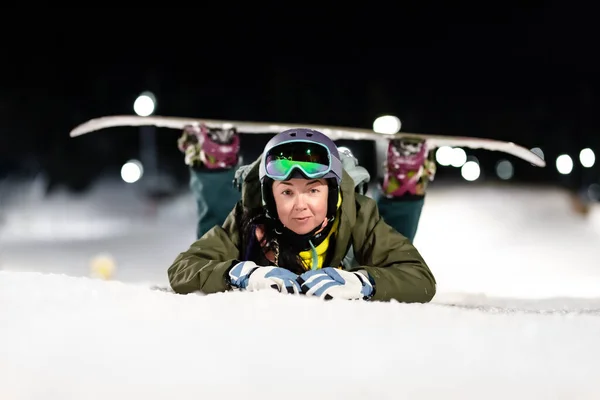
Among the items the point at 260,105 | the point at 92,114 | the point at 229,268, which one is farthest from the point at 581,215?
the point at 92,114

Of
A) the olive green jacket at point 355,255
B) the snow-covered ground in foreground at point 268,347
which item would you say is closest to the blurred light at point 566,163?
the olive green jacket at point 355,255

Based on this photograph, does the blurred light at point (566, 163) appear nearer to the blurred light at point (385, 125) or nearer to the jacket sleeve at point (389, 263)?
the blurred light at point (385, 125)

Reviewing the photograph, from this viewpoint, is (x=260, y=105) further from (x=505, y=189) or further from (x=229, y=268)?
(x=229, y=268)

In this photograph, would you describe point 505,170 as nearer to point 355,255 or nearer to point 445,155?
point 445,155

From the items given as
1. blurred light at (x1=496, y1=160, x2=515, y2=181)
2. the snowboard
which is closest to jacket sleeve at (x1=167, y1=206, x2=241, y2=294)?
the snowboard

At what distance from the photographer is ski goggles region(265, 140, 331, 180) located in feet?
8.48

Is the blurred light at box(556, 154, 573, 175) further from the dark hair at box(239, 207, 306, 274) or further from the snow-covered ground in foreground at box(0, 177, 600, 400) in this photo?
the snow-covered ground in foreground at box(0, 177, 600, 400)

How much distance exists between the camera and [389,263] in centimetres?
269

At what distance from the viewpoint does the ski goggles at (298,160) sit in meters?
2.58

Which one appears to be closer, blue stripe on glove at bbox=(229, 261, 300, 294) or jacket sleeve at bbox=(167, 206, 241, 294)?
blue stripe on glove at bbox=(229, 261, 300, 294)

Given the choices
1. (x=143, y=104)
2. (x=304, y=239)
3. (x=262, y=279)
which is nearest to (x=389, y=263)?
(x=304, y=239)

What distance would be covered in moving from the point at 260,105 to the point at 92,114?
3988 millimetres

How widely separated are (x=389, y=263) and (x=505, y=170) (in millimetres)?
11457

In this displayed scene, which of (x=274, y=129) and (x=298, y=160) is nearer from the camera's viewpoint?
(x=298, y=160)
